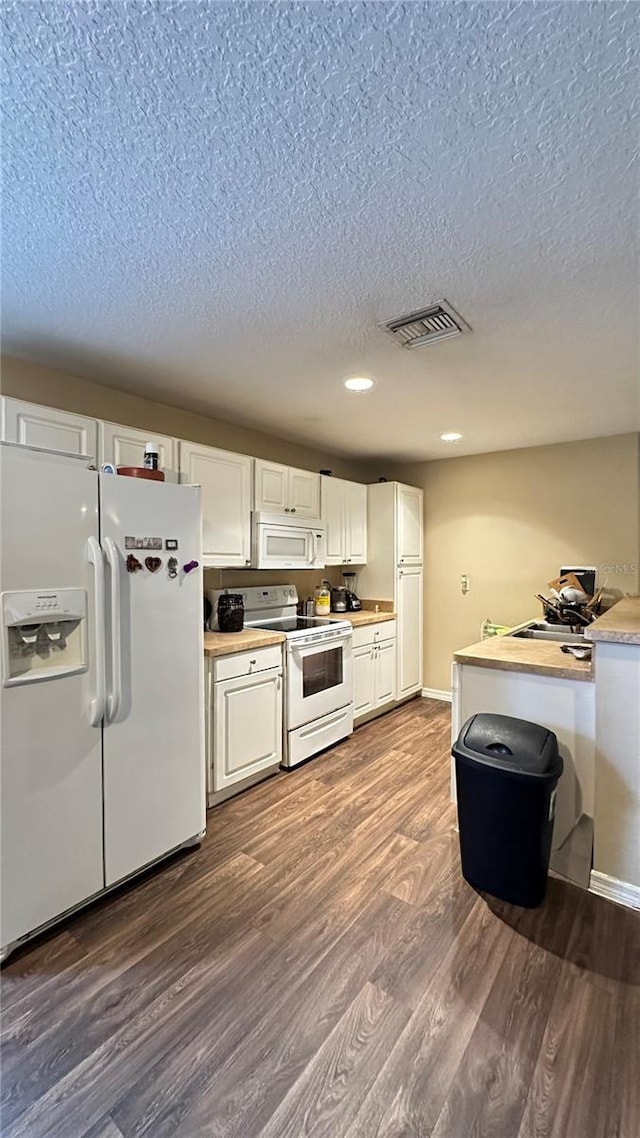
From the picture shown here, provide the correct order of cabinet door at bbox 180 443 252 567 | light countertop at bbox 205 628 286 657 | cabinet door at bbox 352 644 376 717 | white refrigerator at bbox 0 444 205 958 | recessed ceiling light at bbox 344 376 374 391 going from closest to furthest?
white refrigerator at bbox 0 444 205 958, recessed ceiling light at bbox 344 376 374 391, light countertop at bbox 205 628 286 657, cabinet door at bbox 180 443 252 567, cabinet door at bbox 352 644 376 717

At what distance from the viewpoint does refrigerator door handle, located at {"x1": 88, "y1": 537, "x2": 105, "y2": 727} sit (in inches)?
72.1

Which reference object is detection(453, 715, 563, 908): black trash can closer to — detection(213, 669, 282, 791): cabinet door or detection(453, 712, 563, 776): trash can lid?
detection(453, 712, 563, 776): trash can lid

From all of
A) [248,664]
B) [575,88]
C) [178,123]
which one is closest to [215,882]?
[248,664]

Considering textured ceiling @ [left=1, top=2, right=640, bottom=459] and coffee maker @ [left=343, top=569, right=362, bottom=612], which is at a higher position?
textured ceiling @ [left=1, top=2, right=640, bottom=459]

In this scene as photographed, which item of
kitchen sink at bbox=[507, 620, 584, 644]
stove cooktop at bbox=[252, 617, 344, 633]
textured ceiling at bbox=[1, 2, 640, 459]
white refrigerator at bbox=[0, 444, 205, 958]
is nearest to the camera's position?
textured ceiling at bbox=[1, 2, 640, 459]

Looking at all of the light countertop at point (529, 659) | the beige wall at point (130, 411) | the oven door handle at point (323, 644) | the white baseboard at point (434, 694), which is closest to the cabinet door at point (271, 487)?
the beige wall at point (130, 411)

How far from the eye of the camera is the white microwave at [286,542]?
3.21m

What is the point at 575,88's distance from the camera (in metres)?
0.95

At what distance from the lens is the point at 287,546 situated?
11.4ft

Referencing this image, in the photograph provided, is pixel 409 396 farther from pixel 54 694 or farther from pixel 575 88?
pixel 54 694

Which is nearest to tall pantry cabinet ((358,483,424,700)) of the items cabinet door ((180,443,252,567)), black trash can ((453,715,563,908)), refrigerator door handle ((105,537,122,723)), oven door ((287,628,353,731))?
oven door ((287,628,353,731))

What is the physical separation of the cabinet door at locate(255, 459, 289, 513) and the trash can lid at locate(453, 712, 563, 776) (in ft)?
6.60

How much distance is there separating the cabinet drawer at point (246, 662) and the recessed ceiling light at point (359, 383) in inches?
64.9

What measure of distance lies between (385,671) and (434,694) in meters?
0.90
